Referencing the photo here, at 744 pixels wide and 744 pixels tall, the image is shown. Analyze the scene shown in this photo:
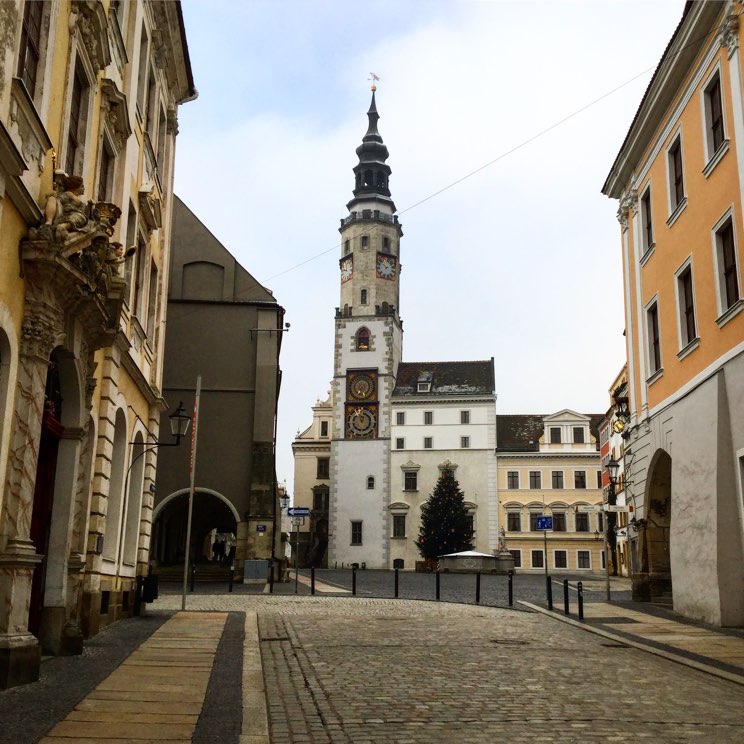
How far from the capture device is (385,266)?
83.9 metres

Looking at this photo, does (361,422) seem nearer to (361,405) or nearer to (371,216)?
(361,405)

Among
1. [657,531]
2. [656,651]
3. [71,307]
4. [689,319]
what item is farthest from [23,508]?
[657,531]

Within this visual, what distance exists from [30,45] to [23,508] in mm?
5143

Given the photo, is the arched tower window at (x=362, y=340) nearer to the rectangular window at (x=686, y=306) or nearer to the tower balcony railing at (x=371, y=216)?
the tower balcony railing at (x=371, y=216)

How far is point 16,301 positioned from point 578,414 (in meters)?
69.6

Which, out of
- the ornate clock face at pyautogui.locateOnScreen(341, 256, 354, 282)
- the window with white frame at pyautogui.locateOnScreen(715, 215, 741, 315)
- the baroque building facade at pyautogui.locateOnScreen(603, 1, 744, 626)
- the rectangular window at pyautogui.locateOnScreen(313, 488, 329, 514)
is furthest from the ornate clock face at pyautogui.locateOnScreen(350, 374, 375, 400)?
the window with white frame at pyautogui.locateOnScreen(715, 215, 741, 315)

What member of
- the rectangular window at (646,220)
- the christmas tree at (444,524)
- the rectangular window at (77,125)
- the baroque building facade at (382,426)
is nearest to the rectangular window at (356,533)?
the baroque building facade at (382,426)

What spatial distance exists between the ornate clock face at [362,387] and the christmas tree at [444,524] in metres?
10.6

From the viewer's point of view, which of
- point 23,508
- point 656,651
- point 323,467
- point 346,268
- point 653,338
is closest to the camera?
point 23,508

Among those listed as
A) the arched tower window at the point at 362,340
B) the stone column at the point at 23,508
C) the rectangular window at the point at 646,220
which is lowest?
the stone column at the point at 23,508

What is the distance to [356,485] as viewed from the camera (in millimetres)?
76500

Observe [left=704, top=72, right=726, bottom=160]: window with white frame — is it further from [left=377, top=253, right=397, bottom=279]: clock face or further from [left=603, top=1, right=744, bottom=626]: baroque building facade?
[left=377, top=253, right=397, bottom=279]: clock face

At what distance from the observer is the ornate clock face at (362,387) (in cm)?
7825

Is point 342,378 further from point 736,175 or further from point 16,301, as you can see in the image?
point 16,301
